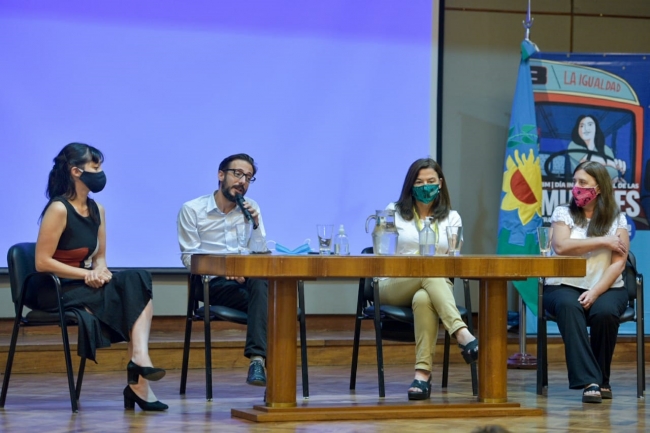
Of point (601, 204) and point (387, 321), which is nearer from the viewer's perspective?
point (387, 321)

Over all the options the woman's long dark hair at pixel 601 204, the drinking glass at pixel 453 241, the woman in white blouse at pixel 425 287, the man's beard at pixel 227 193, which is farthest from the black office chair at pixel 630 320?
the man's beard at pixel 227 193

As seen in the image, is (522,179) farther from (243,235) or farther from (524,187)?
(243,235)

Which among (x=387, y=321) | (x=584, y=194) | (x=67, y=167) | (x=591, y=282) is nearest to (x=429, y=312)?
(x=387, y=321)

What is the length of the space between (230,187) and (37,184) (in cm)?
165

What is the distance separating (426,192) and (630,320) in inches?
43.5

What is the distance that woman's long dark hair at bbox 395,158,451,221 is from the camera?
4633 mm

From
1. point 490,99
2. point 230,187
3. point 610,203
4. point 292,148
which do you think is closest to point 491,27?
point 490,99

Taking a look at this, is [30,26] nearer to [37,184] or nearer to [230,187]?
[37,184]

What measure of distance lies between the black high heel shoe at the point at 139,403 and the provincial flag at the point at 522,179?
2692 millimetres

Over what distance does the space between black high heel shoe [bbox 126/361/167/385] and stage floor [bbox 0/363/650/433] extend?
132mm

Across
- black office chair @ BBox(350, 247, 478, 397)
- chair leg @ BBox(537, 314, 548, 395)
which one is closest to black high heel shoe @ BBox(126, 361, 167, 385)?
black office chair @ BBox(350, 247, 478, 397)

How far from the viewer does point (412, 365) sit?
19.4ft

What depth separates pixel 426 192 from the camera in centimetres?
460

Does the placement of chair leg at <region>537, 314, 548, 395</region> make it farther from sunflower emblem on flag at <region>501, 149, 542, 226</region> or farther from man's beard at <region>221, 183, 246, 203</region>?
man's beard at <region>221, 183, 246, 203</region>
